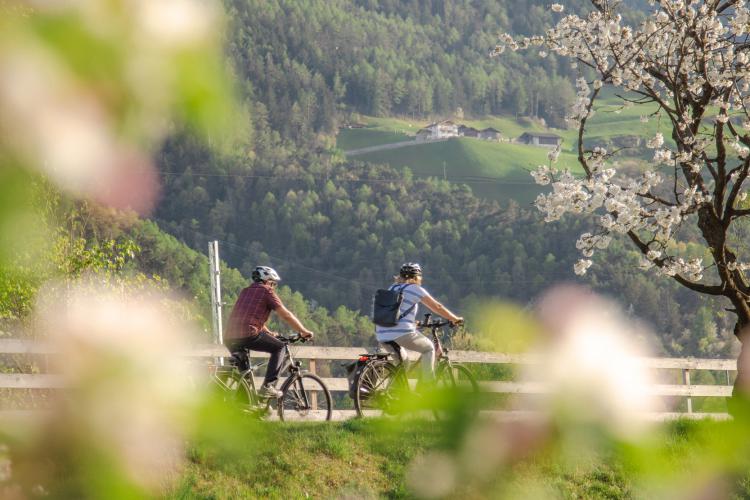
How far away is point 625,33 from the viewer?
11758mm

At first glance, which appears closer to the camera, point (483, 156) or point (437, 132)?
point (483, 156)

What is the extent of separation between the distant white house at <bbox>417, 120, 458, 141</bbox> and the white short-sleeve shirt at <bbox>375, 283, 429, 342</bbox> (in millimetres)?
167686

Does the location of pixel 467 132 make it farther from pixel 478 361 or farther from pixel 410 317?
pixel 478 361

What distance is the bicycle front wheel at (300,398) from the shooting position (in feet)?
34.7

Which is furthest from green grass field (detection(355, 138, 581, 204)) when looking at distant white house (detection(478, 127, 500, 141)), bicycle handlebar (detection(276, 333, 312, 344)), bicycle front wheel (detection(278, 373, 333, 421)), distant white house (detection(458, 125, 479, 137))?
bicycle handlebar (detection(276, 333, 312, 344))

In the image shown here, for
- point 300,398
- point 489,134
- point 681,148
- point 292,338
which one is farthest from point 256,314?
point 489,134

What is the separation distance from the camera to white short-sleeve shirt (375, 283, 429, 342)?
9125mm

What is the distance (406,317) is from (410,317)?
0.08m

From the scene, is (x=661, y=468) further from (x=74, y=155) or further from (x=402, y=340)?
(x=402, y=340)

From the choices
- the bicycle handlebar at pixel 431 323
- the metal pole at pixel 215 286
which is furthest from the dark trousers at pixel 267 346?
the metal pole at pixel 215 286

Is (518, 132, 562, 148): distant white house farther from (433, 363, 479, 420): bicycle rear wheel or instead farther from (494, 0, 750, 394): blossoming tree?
(433, 363, 479, 420): bicycle rear wheel

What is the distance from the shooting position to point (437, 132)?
591 feet

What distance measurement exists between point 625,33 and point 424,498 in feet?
35.5

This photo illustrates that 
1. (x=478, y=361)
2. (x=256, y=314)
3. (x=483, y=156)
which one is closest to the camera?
(x=478, y=361)
